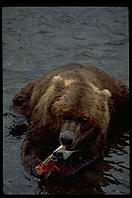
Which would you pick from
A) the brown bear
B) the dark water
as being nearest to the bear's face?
the brown bear

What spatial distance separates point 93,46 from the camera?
10000 mm

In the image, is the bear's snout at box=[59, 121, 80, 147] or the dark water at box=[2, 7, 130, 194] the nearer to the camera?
the bear's snout at box=[59, 121, 80, 147]

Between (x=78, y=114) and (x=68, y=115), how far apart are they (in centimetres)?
12

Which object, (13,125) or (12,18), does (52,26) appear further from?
(13,125)

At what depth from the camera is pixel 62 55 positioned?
9539mm

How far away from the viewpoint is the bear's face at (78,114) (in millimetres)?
5262

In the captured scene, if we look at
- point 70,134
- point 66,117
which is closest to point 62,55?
point 66,117

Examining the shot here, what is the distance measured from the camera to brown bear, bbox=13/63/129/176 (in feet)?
17.5

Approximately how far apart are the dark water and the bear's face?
529 millimetres

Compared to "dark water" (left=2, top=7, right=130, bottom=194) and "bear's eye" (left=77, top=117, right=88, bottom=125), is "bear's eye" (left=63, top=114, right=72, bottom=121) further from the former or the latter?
"dark water" (left=2, top=7, right=130, bottom=194)

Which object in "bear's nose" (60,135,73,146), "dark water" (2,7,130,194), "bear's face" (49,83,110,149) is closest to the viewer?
"bear's nose" (60,135,73,146)

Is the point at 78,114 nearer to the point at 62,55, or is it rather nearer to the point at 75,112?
the point at 75,112

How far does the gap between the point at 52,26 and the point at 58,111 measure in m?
5.81

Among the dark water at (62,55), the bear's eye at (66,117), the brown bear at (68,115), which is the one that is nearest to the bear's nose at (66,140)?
the brown bear at (68,115)
